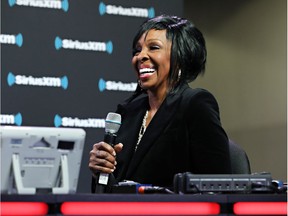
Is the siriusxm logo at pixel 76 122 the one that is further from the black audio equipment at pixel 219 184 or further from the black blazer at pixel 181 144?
the black audio equipment at pixel 219 184

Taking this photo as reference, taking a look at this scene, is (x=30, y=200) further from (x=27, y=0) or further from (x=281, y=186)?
(x=27, y=0)

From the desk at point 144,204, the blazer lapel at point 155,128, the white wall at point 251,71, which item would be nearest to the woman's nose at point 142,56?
the blazer lapel at point 155,128

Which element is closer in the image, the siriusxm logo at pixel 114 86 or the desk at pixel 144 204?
the desk at pixel 144 204

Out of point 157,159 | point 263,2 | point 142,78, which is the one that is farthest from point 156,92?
point 263,2

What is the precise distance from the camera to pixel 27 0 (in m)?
4.23

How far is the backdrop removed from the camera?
4172 millimetres

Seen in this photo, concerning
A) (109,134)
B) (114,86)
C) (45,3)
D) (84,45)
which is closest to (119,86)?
(114,86)

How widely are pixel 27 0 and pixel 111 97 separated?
2.70ft

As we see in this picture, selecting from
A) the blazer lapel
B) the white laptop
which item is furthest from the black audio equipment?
the blazer lapel

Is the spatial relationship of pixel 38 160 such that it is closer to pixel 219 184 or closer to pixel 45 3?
pixel 219 184

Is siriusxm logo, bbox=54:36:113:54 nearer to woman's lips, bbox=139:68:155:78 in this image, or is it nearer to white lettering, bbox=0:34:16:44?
white lettering, bbox=0:34:16:44

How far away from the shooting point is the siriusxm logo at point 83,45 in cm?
429

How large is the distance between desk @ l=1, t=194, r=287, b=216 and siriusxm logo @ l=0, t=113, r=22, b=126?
2.34 meters

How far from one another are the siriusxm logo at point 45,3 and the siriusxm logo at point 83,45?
0.67 feet
